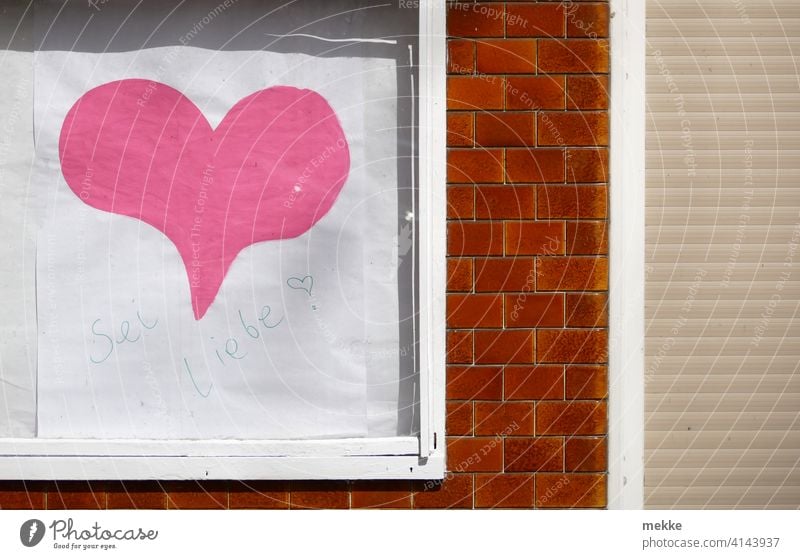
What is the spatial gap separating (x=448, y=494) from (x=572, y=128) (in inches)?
44.0

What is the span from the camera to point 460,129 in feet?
7.94

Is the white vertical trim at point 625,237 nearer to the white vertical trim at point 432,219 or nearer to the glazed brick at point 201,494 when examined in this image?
the white vertical trim at point 432,219

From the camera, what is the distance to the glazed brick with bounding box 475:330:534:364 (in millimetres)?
2436

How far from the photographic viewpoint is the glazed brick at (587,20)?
2.43 meters

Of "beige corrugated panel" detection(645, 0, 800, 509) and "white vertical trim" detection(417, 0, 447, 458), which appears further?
"beige corrugated panel" detection(645, 0, 800, 509)

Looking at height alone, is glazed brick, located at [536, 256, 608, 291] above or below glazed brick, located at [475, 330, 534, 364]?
above

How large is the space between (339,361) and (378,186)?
20.4 inches

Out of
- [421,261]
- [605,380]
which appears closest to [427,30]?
[421,261]

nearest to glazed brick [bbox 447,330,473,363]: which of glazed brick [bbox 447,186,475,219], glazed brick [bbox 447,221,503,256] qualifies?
A: glazed brick [bbox 447,221,503,256]

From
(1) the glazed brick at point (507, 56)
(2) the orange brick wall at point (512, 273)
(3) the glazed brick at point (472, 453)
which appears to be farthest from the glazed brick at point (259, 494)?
(1) the glazed brick at point (507, 56)

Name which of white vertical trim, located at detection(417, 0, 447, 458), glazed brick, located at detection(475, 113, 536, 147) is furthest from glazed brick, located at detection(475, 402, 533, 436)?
glazed brick, located at detection(475, 113, 536, 147)

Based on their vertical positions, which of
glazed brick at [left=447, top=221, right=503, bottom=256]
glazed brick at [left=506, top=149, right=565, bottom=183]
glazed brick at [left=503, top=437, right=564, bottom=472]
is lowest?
glazed brick at [left=503, top=437, right=564, bottom=472]

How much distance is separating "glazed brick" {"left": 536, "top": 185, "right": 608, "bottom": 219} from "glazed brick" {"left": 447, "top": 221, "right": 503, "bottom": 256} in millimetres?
138

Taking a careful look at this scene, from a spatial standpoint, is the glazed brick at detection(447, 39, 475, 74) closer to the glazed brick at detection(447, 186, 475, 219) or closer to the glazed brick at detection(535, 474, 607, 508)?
the glazed brick at detection(447, 186, 475, 219)
